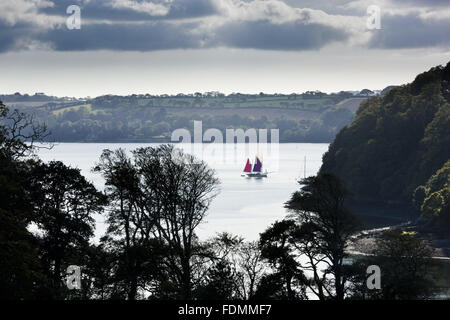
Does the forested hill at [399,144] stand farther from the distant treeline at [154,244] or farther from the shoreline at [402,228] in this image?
the distant treeline at [154,244]

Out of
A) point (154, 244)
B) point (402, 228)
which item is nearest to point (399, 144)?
point (402, 228)

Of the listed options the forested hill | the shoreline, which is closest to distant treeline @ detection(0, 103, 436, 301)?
the shoreline

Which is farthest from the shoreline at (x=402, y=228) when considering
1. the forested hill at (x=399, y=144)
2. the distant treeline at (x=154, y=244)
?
the distant treeline at (x=154, y=244)

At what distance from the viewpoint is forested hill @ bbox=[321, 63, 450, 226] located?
125625 millimetres

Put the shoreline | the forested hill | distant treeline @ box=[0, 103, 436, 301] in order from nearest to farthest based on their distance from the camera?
distant treeline @ box=[0, 103, 436, 301] → the shoreline → the forested hill

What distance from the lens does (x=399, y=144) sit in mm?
138500

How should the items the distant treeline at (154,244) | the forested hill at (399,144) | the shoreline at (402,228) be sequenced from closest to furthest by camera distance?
1. the distant treeline at (154,244)
2. the shoreline at (402,228)
3. the forested hill at (399,144)

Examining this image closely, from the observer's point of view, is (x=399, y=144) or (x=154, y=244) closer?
(x=154, y=244)

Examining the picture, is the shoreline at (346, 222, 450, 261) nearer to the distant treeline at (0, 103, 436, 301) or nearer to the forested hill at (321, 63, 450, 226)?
the forested hill at (321, 63, 450, 226)

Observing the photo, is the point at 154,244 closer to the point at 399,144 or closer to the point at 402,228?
the point at 402,228

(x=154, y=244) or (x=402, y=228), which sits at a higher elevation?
(x=154, y=244)

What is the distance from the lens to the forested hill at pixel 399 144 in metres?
126

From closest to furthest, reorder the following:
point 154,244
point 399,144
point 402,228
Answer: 1. point 154,244
2. point 402,228
3. point 399,144
